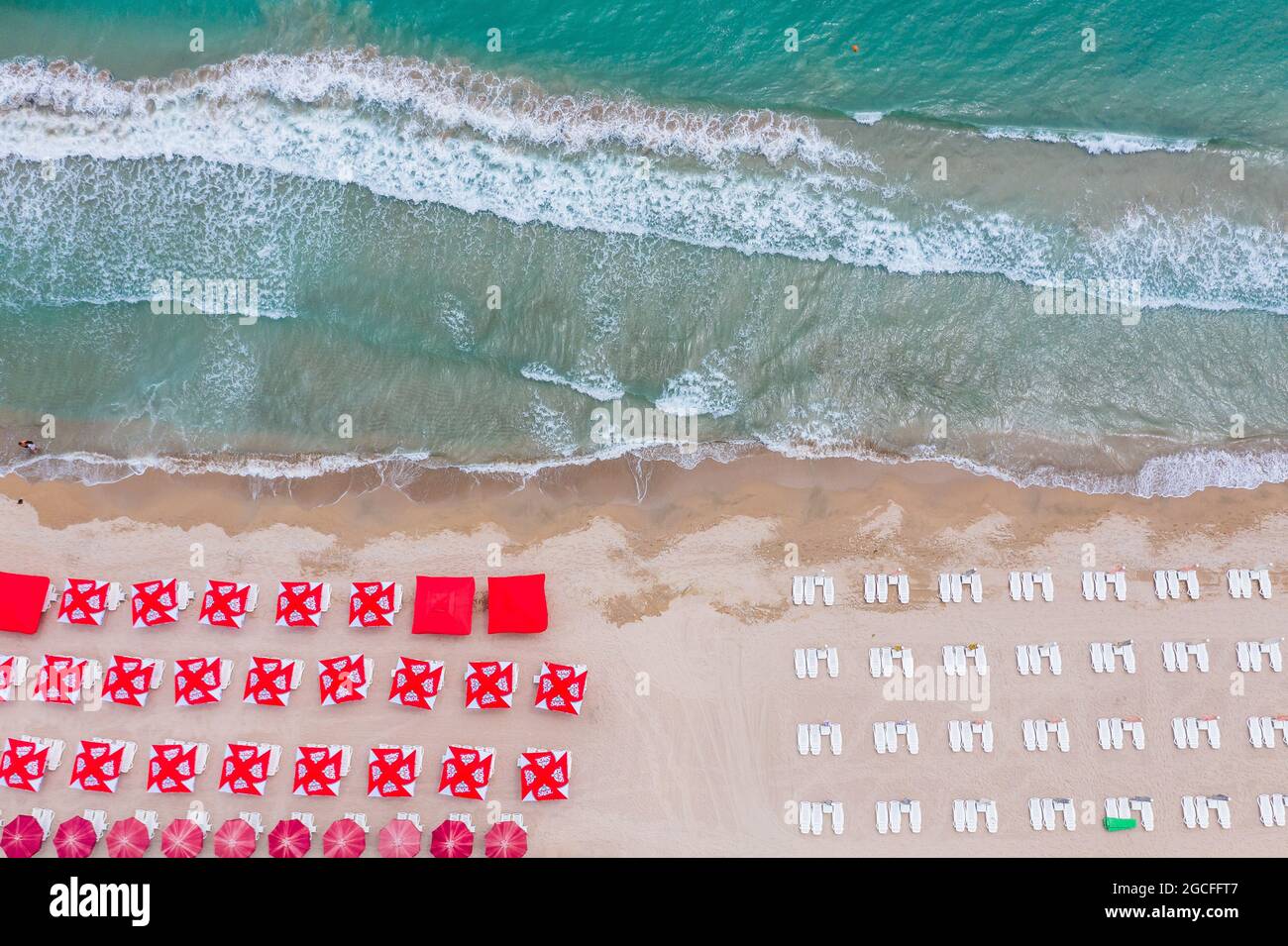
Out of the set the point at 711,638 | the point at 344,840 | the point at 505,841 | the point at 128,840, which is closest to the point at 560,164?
the point at 711,638

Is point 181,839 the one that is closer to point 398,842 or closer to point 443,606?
point 398,842

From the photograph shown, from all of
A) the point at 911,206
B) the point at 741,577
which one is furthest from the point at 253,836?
the point at 911,206

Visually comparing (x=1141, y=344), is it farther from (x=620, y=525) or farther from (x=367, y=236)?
(x=367, y=236)

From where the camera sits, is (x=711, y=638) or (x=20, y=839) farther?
(x=711, y=638)

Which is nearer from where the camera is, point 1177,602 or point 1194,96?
point 1177,602

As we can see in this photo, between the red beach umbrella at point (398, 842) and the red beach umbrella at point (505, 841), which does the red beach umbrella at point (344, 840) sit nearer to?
the red beach umbrella at point (398, 842)
